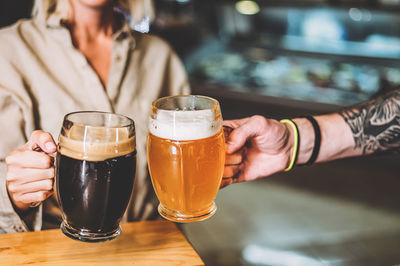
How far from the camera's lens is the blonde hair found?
1642 millimetres

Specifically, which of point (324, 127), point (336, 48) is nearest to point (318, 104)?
point (336, 48)

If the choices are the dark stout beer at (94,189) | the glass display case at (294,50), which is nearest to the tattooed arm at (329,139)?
the dark stout beer at (94,189)

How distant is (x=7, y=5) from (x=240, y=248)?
2.35 meters

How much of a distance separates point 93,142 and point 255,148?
728 mm

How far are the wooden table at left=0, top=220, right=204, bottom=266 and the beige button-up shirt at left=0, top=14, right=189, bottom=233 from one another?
0.19 metres

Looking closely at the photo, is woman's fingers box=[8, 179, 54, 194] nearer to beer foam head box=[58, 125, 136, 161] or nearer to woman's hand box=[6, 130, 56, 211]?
woman's hand box=[6, 130, 56, 211]

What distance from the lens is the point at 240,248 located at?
3012mm

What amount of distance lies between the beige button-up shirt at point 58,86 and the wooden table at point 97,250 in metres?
0.19

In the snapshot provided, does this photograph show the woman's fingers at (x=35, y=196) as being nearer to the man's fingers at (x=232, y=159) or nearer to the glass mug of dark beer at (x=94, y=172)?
the glass mug of dark beer at (x=94, y=172)

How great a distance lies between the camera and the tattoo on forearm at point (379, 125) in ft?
5.26

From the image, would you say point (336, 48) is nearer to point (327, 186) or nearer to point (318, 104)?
point (318, 104)

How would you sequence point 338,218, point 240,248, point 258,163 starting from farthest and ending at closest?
point 338,218, point 240,248, point 258,163

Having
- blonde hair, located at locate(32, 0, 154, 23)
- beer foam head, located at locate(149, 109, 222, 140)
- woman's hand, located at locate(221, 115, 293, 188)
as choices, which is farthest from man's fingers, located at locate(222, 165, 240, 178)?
blonde hair, located at locate(32, 0, 154, 23)

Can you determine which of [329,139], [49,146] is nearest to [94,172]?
[49,146]
